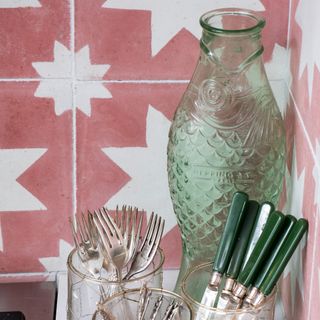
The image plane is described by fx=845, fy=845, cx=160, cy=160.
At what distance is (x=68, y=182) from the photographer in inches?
40.5

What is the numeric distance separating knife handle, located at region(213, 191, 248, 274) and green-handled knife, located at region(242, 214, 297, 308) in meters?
0.04

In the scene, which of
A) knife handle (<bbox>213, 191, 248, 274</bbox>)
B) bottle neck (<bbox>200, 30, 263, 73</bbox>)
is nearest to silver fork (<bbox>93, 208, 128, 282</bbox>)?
knife handle (<bbox>213, 191, 248, 274</bbox>)

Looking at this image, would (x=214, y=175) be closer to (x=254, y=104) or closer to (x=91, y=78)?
(x=254, y=104)

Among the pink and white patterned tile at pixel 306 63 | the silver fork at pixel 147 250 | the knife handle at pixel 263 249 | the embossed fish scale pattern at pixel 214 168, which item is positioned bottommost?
the silver fork at pixel 147 250

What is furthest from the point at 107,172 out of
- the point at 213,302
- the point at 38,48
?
the point at 213,302

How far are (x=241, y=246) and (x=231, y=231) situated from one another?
0.02 metres

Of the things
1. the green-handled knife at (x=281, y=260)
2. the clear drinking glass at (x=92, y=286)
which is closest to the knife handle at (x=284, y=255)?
the green-handled knife at (x=281, y=260)

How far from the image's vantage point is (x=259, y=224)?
0.83 metres

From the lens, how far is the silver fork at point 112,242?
86 centimetres

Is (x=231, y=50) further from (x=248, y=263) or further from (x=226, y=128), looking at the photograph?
(x=248, y=263)

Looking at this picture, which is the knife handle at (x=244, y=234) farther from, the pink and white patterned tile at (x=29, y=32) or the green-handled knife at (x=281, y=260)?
the pink and white patterned tile at (x=29, y=32)

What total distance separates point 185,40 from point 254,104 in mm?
148

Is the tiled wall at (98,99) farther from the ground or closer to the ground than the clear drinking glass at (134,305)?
farther from the ground

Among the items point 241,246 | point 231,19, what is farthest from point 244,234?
point 231,19
